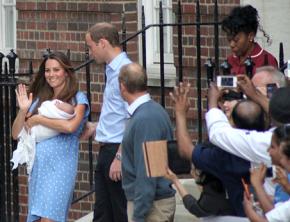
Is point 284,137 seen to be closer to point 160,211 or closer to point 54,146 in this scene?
point 160,211

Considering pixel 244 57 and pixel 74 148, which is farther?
pixel 74 148

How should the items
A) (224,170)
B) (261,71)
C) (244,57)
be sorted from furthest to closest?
(244,57) → (261,71) → (224,170)

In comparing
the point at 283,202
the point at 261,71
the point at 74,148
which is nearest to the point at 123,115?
the point at 74,148

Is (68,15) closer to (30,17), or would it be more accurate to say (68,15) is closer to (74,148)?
(30,17)

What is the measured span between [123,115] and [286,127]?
260cm

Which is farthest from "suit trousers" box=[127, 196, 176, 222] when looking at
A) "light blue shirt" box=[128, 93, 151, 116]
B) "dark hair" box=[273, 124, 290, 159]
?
"dark hair" box=[273, 124, 290, 159]

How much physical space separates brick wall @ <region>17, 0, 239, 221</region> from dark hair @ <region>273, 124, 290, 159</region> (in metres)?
4.48

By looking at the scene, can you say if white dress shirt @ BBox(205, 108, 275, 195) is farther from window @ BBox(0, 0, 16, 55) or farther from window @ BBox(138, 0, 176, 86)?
window @ BBox(0, 0, 16, 55)

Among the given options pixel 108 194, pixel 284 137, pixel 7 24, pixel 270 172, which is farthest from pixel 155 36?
pixel 284 137

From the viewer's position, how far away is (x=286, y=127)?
247 inches

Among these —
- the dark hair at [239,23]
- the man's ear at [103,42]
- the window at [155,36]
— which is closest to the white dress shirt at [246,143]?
the dark hair at [239,23]

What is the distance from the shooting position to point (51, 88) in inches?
353

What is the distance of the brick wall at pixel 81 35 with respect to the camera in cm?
1091

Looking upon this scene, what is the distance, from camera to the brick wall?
35.8ft
